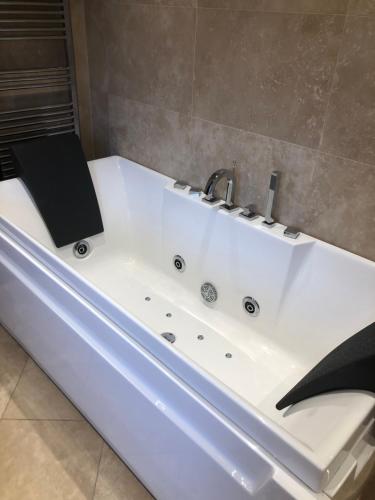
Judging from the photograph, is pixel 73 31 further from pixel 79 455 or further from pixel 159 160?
pixel 79 455

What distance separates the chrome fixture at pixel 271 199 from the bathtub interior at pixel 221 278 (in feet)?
0.12

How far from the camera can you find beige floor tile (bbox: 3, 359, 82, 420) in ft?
5.46

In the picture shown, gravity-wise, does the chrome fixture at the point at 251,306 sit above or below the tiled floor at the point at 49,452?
above

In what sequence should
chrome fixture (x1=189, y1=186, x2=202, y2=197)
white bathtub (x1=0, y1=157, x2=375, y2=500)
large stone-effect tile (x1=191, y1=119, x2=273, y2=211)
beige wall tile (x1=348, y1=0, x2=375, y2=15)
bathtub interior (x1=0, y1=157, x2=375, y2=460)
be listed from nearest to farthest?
1. white bathtub (x1=0, y1=157, x2=375, y2=500)
2. beige wall tile (x1=348, y1=0, x2=375, y2=15)
3. bathtub interior (x1=0, y1=157, x2=375, y2=460)
4. large stone-effect tile (x1=191, y1=119, x2=273, y2=211)
5. chrome fixture (x1=189, y1=186, x2=202, y2=197)

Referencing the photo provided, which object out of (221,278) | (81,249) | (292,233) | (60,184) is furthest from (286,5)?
(81,249)

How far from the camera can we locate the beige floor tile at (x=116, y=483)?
4.63 feet

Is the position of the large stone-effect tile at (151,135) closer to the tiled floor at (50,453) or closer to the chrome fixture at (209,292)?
the chrome fixture at (209,292)

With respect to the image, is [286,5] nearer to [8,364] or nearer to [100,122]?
[100,122]

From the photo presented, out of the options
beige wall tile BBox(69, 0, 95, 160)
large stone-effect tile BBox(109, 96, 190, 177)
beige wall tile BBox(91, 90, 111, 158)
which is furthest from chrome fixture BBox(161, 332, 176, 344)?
beige wall tile BBox(69, 0, 95, 160)

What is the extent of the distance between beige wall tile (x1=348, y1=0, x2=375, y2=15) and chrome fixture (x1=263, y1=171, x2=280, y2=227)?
0.56 meters

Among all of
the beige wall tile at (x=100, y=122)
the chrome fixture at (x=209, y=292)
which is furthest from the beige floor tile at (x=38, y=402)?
the beige wall tile at (x=100, y=122)

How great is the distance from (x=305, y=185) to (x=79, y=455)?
50.2 inches

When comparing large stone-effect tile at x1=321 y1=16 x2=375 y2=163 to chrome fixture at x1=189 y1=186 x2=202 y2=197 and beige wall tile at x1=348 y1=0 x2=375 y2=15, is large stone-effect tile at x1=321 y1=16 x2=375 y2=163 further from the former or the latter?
chrome fixture at x1=189 y1=186 x2=202 y2=197

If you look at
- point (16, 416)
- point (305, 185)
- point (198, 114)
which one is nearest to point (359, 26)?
point (305, 185)
